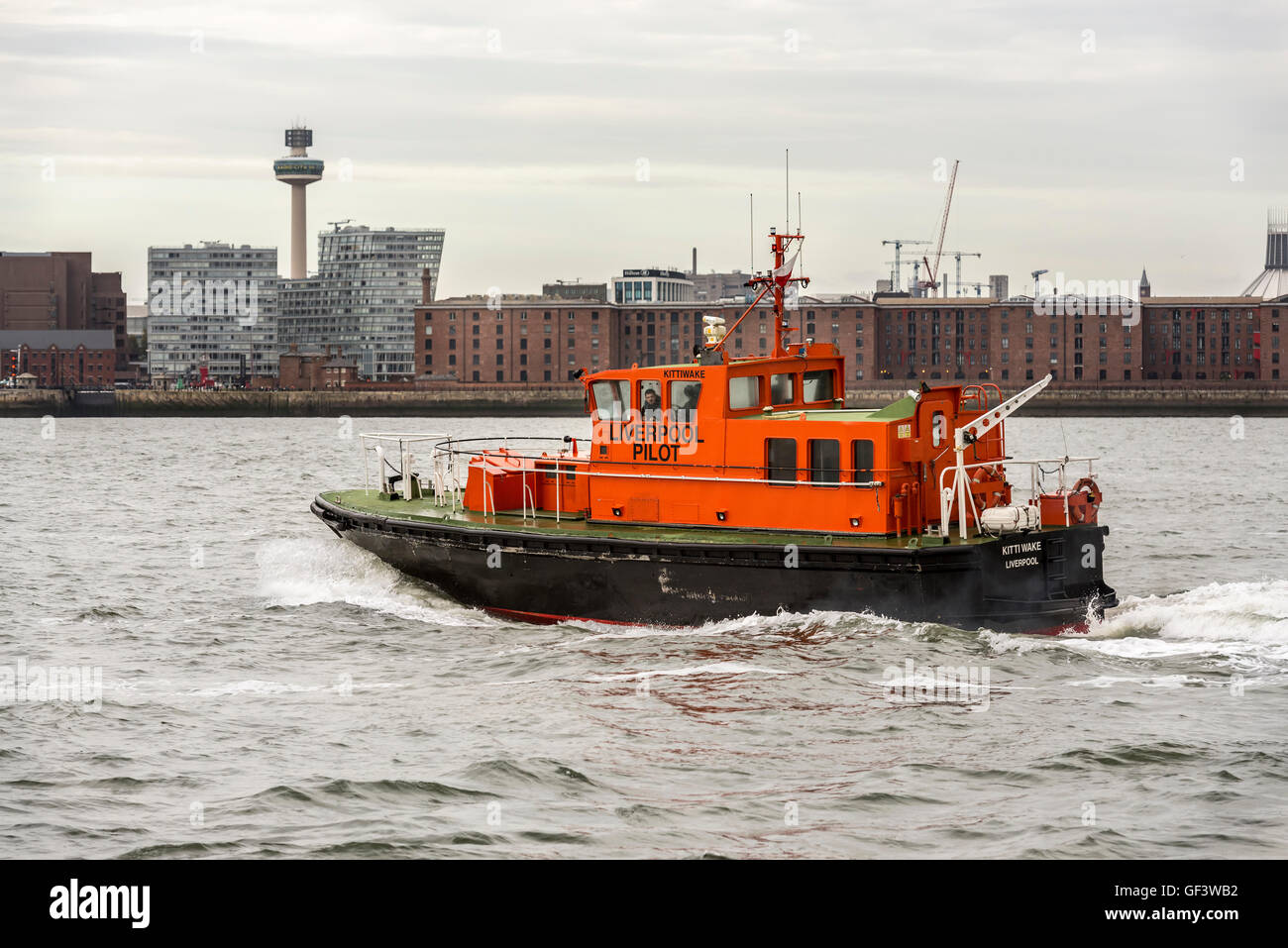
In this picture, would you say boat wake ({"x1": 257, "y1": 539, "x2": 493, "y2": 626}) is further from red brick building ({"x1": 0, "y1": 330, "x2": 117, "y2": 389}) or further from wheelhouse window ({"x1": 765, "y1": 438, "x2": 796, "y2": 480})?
red brick building ({"x1": 0, "y1": 330, "x2": 117, "y2": 389})

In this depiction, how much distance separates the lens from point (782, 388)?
62.2 ft

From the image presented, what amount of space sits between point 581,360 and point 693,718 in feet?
404

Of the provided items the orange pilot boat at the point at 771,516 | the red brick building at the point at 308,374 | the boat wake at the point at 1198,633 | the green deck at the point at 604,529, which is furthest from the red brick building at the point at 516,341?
the boat wake at the point at 1198,633

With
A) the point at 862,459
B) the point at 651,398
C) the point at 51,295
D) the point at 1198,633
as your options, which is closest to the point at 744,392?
the point at 651,398

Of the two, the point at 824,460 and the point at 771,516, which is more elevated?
the point at 824,460

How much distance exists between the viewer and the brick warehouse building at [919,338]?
134 meters

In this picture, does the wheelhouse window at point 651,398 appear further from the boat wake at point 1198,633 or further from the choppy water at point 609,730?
the boat wake at point 1198,633

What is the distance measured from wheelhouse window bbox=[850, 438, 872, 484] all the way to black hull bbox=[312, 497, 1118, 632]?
1.02 metres

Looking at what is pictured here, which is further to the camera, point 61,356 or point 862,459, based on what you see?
point 61,356

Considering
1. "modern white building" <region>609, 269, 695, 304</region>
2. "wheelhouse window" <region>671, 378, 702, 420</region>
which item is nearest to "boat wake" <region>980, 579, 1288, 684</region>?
"wheelhouse window" <region>671, 378, 702, 420</region>

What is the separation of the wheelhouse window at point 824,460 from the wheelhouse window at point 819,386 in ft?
7.53

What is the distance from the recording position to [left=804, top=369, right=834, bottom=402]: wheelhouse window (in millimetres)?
19391

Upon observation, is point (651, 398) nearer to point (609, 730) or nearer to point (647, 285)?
point (609, 730)

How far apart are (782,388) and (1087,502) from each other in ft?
13.9
